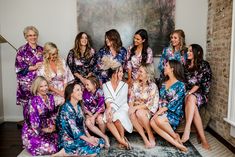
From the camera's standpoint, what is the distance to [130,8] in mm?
3902

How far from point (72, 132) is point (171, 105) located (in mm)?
1223

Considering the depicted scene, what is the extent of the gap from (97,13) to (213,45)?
6.02ft

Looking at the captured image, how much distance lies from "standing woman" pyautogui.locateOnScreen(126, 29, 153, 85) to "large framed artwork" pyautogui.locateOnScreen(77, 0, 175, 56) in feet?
1.13

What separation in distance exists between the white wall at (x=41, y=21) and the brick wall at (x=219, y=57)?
212 centimetres

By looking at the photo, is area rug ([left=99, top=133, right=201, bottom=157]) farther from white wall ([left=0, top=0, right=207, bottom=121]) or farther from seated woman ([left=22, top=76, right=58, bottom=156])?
white wall ([left=0, top=0, right=207, bottom=121])

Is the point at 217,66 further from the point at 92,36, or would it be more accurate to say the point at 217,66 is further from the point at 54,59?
the point at 54,59

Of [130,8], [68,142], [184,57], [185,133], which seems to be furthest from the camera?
[130,8]

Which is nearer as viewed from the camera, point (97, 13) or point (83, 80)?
point (83, 80)

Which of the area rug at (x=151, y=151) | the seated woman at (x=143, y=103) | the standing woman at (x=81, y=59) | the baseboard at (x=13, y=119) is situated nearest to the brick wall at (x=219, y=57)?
the area rug at (x=151, y=151)

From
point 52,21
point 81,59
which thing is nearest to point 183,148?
point 81,59

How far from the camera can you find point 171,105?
302 centimetres

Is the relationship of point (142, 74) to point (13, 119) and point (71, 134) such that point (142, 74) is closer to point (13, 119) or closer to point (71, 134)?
point (71, 134)

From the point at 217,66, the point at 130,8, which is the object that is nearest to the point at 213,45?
the point at 217,66

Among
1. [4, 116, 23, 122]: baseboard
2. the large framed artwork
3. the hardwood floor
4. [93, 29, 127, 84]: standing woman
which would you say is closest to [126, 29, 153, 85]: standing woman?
[93, 29, 127, 84]: standing woman
